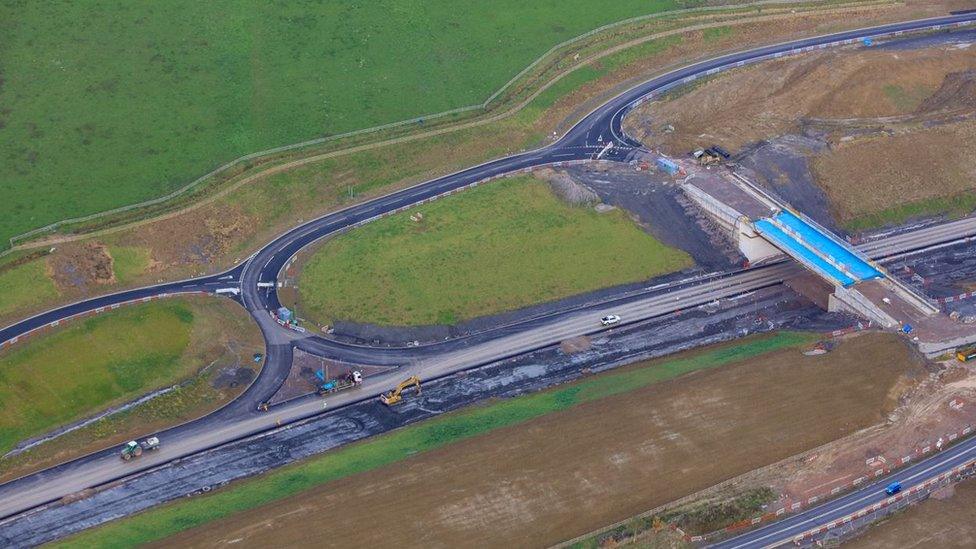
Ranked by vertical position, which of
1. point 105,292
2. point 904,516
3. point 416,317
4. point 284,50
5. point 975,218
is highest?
point 284,50

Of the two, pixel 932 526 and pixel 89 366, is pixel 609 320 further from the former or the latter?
pixel 89 366

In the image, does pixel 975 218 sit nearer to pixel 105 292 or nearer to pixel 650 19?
pixel 650 19

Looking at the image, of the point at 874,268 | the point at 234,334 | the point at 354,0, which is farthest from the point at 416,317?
the point at 354,0

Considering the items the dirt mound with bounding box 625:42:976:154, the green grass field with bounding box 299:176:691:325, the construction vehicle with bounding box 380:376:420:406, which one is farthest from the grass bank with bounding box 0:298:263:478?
the dirt mound with bounding box 625:42:976:154

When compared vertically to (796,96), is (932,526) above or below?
below

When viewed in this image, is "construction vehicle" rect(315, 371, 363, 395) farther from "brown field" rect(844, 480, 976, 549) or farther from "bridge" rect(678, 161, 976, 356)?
"bridge" rect(678, 161, 976, 356)

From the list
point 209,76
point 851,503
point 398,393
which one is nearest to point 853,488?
point 851,503

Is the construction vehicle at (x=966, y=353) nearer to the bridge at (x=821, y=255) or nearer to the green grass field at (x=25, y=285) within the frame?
the bridge at (x=821, y=255)
